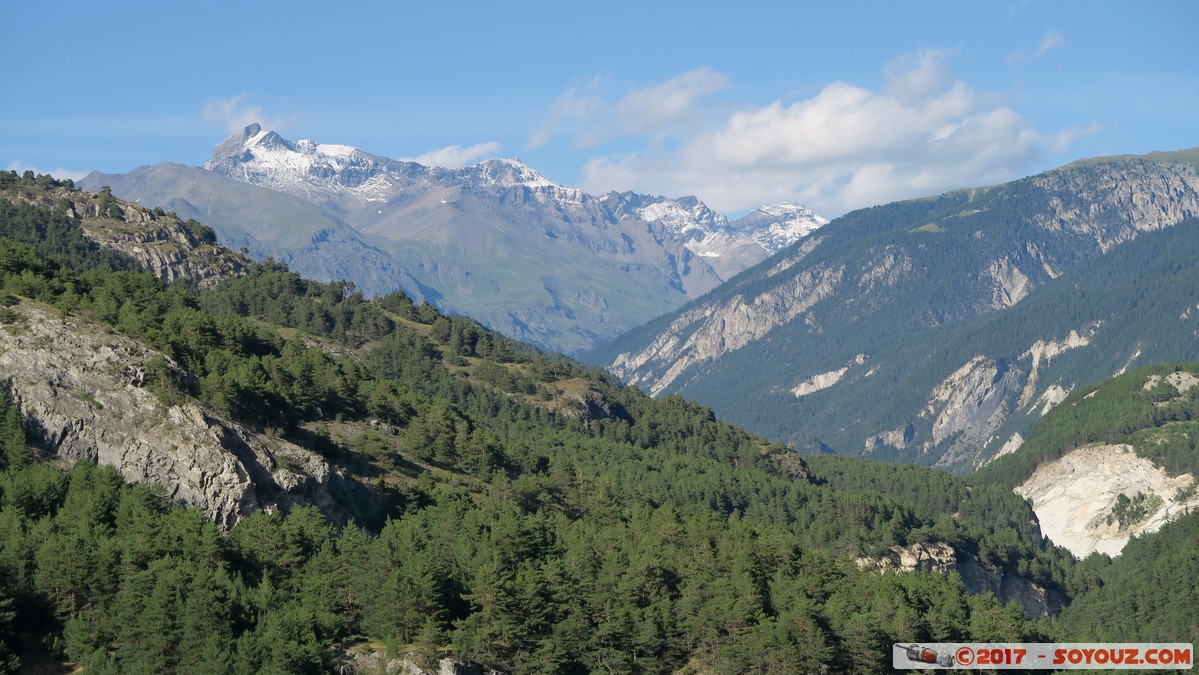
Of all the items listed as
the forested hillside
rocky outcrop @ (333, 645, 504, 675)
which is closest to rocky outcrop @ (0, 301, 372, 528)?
the forested hillside

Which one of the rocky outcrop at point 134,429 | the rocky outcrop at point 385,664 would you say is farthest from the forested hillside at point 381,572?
the rocky outcrop at point 134,429

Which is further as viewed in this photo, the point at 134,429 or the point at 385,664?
the point at 134,429

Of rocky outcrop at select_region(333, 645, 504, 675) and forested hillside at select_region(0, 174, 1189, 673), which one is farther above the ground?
forested hillside at select_region(0, 174, 1189, 673)

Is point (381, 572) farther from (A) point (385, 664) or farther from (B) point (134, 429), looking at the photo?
(B) point (134, 429)

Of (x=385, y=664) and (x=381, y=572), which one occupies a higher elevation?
(x=381, y=572)

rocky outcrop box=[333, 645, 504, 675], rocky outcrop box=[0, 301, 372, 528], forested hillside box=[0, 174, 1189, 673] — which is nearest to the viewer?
forested hillside box=[0, 174, 1189, 673]

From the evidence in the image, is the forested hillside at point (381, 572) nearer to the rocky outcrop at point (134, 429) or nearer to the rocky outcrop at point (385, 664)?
the rocky outcrop at point (385, 664)

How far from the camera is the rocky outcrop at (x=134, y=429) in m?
125

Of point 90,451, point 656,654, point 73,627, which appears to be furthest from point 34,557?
point 656,654

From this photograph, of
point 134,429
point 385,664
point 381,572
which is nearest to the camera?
point 385,664

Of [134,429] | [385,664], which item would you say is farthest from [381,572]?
[134,429]

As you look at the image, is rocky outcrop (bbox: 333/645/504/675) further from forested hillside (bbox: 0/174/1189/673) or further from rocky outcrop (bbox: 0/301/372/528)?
rocky outcrop (bbox: 0/301/372/528)

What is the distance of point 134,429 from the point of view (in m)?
127

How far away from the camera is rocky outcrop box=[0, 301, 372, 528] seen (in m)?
125
